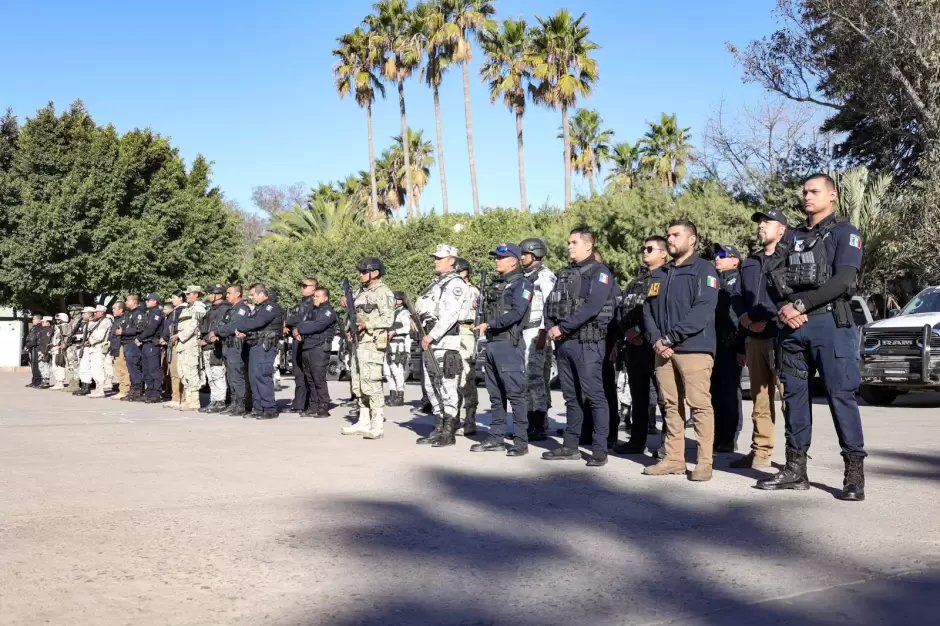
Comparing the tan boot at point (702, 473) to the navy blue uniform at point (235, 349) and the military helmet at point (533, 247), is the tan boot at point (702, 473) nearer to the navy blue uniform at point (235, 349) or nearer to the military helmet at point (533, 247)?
the military helmet at point (533, 247)

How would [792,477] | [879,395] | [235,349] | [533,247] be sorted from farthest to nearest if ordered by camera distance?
[879,395] < [235,349] < [533,247] < [792,477]

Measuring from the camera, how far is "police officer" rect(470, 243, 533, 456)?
31.2 ft

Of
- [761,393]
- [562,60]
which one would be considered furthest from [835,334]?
[562,60]

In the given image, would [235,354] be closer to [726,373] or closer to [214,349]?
[214,349]

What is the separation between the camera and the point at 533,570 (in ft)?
16.6

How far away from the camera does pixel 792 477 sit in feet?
23.7

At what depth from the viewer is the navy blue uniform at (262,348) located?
46.9 feet

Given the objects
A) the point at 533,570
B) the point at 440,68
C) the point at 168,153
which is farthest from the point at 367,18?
the point at 533,570

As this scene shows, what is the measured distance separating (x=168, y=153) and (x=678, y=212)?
75.8 feet

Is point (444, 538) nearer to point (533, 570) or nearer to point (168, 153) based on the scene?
point (533, 570)

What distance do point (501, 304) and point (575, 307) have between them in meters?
1.09

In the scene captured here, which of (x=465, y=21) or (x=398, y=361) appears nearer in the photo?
(x=398, y=361)

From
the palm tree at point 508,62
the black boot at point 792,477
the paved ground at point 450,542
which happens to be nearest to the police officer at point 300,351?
the paved ground at point 450,542

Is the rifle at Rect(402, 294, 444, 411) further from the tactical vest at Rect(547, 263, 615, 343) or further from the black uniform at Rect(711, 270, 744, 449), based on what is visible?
the black uniform at Rect(711, 270, 744, 449)
